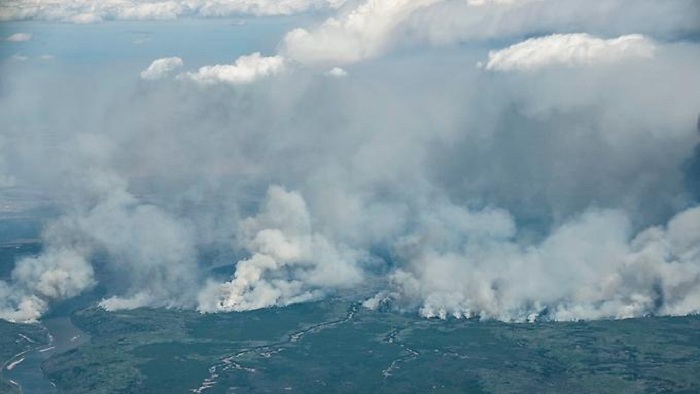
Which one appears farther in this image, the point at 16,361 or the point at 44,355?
the point at 44,355

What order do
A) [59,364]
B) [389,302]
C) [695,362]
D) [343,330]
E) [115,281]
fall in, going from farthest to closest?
1. [115,281]
2. [389,302]
3. [343,330]
4. [59,364]
5. [695,362]

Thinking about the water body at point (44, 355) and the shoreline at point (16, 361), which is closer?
the water body at point (44, 355)

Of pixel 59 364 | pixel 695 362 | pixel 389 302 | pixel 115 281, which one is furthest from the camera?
A: pixel 115 281

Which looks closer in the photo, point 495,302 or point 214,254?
point 495,302

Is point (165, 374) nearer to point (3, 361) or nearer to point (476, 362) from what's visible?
point (3, 361)

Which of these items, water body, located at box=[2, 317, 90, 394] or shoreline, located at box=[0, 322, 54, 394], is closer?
water body, located at box=[2, 317, 90, 394]

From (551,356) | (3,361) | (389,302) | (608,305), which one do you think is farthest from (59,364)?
(608,305)

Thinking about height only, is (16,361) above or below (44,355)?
below
